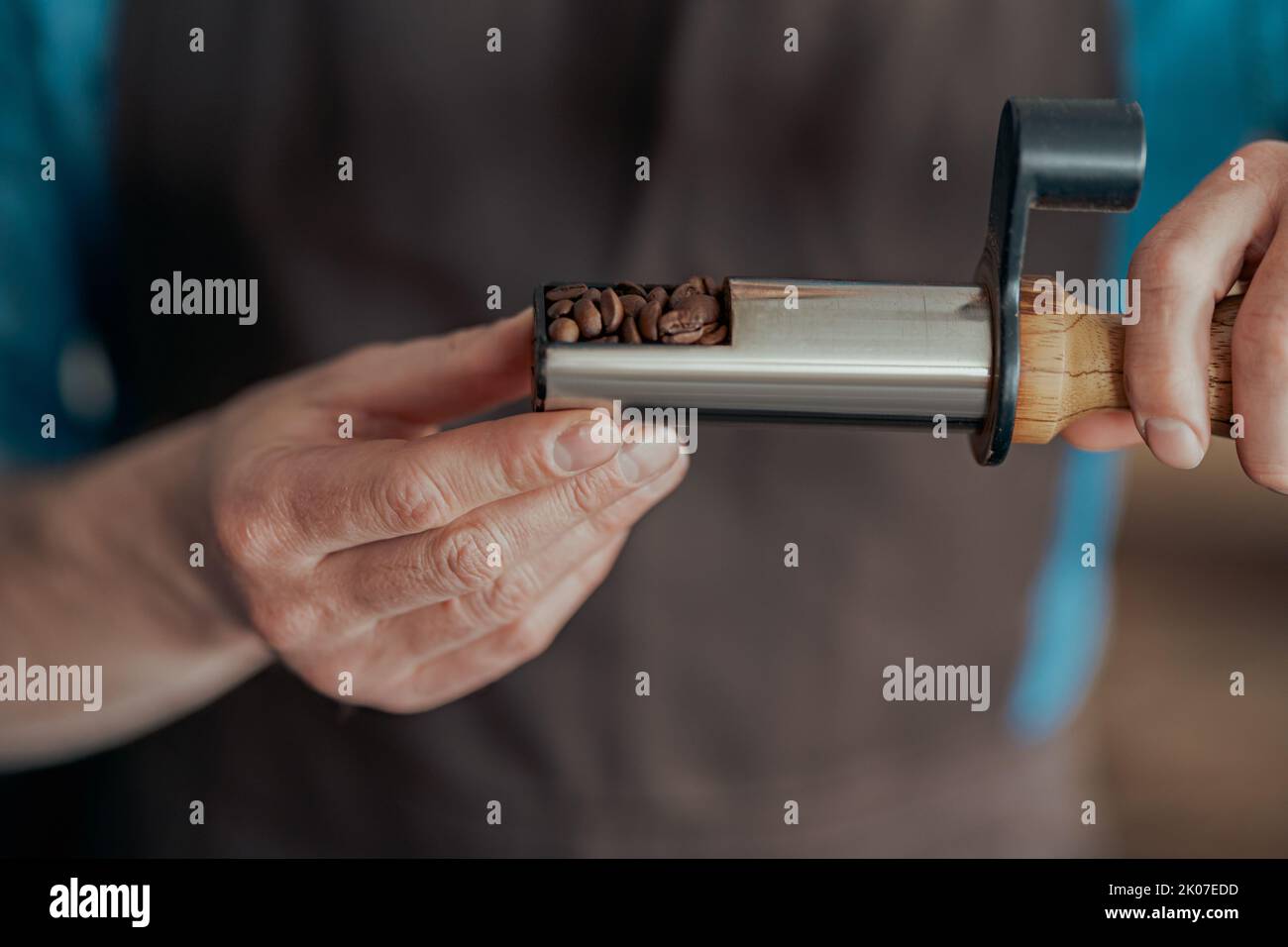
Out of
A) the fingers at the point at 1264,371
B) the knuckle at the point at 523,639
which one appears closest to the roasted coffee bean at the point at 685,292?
the fingers at the point at 1264,371

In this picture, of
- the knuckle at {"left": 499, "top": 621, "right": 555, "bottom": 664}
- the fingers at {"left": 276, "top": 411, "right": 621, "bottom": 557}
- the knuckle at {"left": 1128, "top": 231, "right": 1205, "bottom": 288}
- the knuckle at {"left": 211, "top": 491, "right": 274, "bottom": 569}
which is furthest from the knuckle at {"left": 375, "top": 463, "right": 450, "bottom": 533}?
the knuckle at {"left": 1128, "top": 231, "right": 1205, "bottom": 288}

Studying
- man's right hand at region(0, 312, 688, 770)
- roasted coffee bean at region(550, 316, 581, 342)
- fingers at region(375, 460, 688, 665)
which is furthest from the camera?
fingers at region(375, 460, 688, 665)

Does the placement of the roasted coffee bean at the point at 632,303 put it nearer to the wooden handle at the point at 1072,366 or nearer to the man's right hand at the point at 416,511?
the man's right hand at the point at 416,511

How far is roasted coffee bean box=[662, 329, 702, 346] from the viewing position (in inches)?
15.1

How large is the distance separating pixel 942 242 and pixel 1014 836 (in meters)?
0.58

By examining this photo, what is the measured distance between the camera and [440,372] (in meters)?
0.61

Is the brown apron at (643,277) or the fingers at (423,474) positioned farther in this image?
the brown apron at (643,277)

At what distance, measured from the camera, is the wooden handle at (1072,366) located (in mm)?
406

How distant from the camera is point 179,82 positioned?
0.78 m

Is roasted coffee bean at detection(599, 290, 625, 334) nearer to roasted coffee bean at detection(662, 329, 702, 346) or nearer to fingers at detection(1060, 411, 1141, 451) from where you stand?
roasted coffee bean at detection(662, 329, 702, 346)

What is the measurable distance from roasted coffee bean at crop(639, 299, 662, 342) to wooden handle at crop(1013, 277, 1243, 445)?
6.0 inches

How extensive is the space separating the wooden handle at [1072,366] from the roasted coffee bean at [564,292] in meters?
0.19

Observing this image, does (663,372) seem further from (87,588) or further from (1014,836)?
(1014,836)

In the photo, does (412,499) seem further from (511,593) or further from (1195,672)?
(1195,672)
